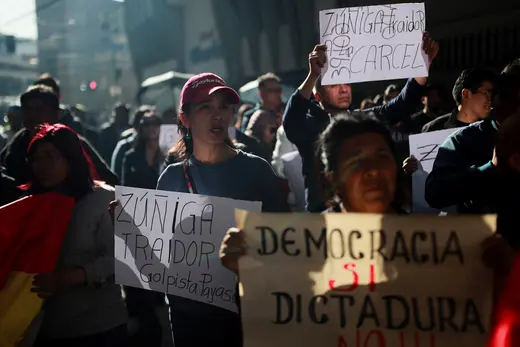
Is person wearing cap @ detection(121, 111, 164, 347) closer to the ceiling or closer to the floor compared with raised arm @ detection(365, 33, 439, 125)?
closer to the floor

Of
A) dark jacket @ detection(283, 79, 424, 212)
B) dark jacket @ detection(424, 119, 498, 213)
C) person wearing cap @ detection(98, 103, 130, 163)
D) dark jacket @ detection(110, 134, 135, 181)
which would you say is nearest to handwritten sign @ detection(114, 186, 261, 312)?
dark jacket @ detection(424, 119, 498, 213)

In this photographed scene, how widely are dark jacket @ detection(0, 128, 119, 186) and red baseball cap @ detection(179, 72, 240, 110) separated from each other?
1.32 m

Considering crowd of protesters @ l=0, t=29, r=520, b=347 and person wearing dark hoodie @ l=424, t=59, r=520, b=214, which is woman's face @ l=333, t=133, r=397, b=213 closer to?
crowd of protesters @ l=0, t=29, r=520, b=347

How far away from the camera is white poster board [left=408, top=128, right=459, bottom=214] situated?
11.8ft

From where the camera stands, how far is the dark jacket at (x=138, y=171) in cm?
601

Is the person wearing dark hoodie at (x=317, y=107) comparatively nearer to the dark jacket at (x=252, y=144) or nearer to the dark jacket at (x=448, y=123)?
the dark jacket at (x=448, y=123)

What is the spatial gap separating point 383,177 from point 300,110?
1379 millimetres

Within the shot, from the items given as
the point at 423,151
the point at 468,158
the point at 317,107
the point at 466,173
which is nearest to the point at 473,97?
the point at 423,151

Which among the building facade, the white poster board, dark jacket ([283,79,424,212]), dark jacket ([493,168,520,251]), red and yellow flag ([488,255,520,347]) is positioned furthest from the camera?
the building facade

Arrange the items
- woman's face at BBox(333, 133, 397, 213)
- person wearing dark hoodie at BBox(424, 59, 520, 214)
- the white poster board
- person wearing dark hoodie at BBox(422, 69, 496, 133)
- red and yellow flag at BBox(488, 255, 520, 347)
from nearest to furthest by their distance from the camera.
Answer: red and yellow flag at BBox(488, 255, 520, 347)
woman's face at BBox(333, 133, 397, 213)
person wearing dark hoodie at BBox(424, 59, 520, 214)
the white poster board
person wearing dark hoodie at BBox(422, 69, 496, 133)

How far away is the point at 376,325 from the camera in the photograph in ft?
6.84

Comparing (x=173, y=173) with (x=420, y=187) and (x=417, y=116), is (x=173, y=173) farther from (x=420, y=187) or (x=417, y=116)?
(x=417, y=116)

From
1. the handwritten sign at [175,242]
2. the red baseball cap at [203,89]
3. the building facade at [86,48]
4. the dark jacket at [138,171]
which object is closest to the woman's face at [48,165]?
the handwritten sign at [175,242]

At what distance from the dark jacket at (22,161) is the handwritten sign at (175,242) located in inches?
53.0
